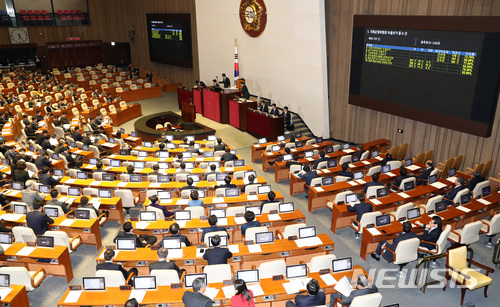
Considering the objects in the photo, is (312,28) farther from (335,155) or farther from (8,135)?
(8,135)

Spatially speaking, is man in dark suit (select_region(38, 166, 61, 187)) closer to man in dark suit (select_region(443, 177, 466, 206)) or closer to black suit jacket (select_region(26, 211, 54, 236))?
black suit jacket (select_region(26, 211, 54, 236))

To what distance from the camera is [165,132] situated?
18609 mm

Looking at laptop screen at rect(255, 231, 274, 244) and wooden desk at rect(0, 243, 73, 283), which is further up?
laptop screen at rect(255, 231, 274, 244)

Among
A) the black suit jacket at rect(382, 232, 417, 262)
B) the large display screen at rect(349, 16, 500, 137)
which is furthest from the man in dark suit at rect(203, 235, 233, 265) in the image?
the large display screen at rect(349, 16, 500, 137)

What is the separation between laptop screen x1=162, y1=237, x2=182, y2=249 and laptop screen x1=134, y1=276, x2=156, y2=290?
4.36 feet

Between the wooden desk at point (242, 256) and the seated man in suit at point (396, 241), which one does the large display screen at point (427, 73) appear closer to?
the seated man in suit at point (396, 241)

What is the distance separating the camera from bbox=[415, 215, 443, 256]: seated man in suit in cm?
863

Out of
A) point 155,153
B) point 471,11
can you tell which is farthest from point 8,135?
point 471,11

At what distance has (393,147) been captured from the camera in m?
15.1

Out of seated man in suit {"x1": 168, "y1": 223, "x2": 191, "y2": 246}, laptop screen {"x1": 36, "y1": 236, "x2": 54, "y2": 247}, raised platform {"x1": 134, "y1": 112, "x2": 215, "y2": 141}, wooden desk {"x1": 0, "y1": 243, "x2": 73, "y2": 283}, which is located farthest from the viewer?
raised platform {"x1": 134, "y1": 112, "x2": 215, "y2": 141}

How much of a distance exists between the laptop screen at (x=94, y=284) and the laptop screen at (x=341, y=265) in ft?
13.9

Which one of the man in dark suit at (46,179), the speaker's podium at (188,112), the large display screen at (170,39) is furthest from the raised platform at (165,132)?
the man in dark suit at (46,179)

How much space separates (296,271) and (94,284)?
3.67 meters

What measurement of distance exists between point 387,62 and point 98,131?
12164mm
